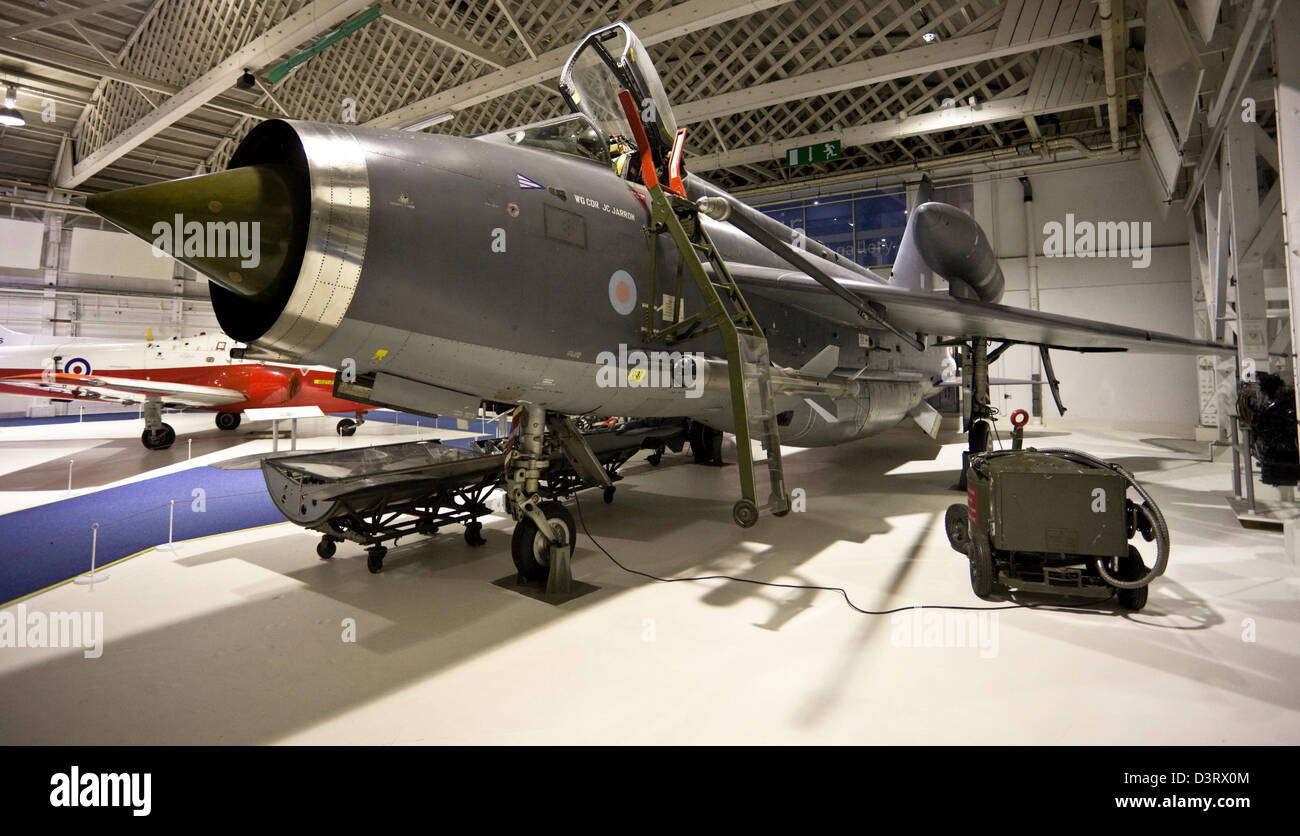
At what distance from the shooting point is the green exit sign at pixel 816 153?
1486cm

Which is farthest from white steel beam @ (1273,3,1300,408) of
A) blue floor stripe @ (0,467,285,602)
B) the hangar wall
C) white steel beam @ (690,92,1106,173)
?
the hangar wall

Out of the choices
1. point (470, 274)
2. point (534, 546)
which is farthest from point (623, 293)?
point (534, 546)

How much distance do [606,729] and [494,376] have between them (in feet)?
6.79

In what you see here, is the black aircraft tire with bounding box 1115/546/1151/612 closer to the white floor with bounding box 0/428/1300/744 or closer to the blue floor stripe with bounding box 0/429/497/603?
the white floor with bounding box 0/428/1300/744

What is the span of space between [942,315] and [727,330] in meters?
3.83

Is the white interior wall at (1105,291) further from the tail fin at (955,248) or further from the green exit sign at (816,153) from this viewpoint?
the tail fin at (955,248)

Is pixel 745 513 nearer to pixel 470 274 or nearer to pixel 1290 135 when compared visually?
pixel 470 274

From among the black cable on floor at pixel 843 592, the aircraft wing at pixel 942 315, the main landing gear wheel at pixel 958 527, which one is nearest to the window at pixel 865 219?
the aircraft wing at pixel 942 315

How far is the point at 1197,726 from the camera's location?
2.25 metres

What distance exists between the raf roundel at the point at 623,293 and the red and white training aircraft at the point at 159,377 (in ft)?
30.7

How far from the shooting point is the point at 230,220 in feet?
8.48

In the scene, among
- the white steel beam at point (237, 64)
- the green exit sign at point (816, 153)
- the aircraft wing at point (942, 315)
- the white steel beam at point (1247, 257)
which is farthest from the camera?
the green exit sign at point (816, 153)

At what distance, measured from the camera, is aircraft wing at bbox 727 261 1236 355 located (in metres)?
5.50
